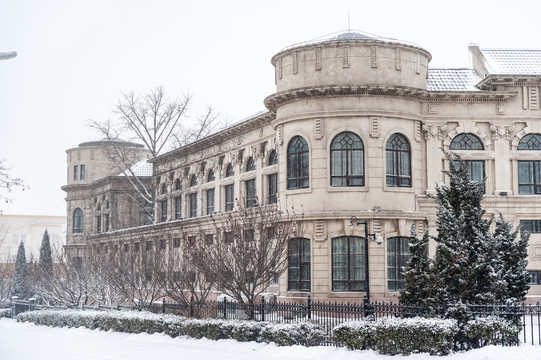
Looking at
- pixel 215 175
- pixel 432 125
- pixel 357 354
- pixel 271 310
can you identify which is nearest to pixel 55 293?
pixel 215 175

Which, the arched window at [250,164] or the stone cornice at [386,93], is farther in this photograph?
the arched window at [250,164]

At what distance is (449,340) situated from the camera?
2147cm

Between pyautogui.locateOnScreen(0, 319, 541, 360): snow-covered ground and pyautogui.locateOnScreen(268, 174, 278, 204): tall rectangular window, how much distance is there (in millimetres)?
12408

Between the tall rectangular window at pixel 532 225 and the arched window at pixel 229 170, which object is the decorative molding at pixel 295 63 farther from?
the tall rectangular window at pixel 532 225

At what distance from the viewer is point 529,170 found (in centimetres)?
3731

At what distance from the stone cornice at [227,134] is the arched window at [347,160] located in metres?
6.09

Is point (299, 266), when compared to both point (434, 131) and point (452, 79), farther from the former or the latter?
point (452, 79)

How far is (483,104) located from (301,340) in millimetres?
18071

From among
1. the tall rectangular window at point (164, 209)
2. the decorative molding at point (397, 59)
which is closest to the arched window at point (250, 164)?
the decorative molding at point (397, 59)

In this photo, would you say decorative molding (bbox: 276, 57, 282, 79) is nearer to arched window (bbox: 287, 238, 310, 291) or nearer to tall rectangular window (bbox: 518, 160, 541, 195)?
arched window (bbox: 287, 238, 310, 291)

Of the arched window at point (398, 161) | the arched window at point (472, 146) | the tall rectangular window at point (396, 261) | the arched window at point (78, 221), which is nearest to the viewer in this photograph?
the tall rectangular window at point (396, 261)

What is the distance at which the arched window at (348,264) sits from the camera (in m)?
34.1

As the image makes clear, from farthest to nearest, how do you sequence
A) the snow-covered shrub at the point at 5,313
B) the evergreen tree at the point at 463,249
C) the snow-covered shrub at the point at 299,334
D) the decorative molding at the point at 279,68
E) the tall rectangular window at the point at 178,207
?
the tall rectangular window at the point at 178,207 < the snow-covered shrub at the point at 5,313 < the decorative molding at the point at 279,68 < the snow-covered shrub at the point at 299,334 < the evergreen tree at the point at 463,249

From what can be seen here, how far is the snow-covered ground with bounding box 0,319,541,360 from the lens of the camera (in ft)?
67.6
